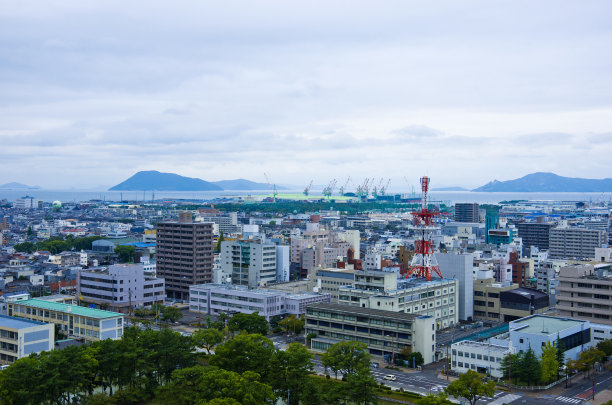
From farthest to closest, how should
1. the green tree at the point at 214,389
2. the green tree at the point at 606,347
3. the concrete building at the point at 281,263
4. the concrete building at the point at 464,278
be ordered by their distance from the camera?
1. the concrete building at the point at 281,263
2. the concrete building at the point at 464,278
3. the green tree at the point at 606,347
4. the green tree at the point at 214,389

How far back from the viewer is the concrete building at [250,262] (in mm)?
36094

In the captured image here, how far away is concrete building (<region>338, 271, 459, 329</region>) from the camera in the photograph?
81.3 feet

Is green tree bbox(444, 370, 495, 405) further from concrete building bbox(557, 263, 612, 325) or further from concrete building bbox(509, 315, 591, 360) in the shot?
concrete building bbox(557, 263, 612, 325)

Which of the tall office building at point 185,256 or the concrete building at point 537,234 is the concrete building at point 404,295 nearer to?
the tall office building at point 185,256

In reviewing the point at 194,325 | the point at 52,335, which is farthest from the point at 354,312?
the point at 52,335

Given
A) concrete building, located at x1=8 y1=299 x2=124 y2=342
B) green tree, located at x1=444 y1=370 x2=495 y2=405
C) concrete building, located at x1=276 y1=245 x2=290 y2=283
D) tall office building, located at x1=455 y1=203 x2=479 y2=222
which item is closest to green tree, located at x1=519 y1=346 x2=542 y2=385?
green tree, located at x1=444 y1=370 x2=495 y2=405

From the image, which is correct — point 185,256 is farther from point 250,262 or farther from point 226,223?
point 226,223

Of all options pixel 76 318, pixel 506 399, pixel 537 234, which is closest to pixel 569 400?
pixel 506 399

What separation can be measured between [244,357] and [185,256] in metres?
18.5

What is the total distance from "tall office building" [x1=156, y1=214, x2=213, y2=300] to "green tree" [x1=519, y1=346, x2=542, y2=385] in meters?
20.6

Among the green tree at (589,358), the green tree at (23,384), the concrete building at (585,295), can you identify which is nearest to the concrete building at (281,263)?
the concrete building at (585,295)

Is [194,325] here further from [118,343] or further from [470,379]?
[470,379]

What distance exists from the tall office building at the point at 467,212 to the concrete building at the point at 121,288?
197ft

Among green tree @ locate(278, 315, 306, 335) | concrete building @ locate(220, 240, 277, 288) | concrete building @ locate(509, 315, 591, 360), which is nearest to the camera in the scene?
concrete building @ locate(509, 315, 591, 360)
